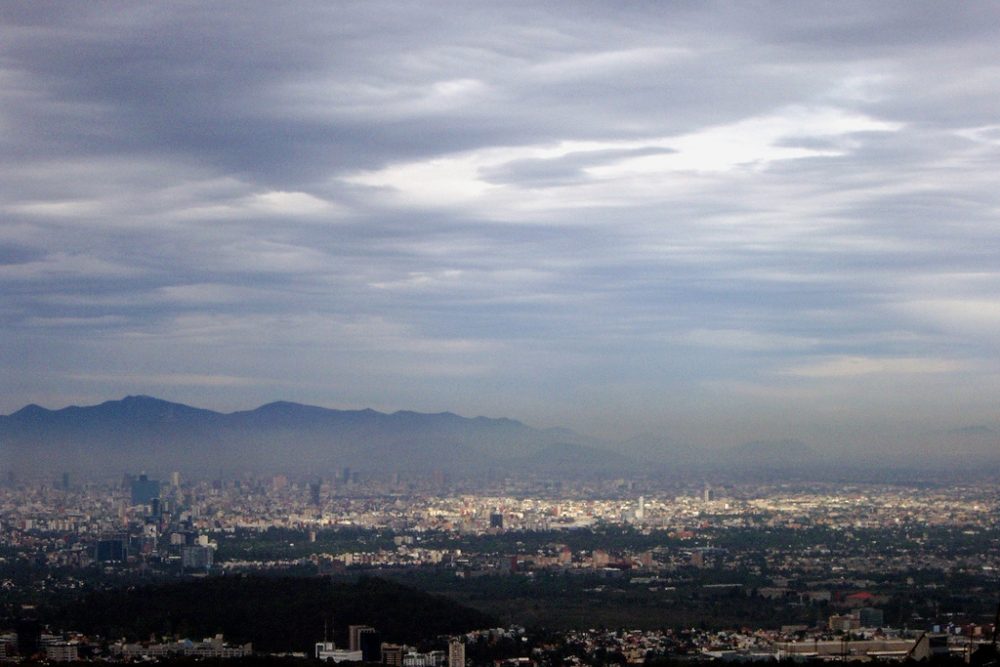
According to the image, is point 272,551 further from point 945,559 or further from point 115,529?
point 945,559

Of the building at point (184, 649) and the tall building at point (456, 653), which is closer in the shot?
the tall building at point (456, 653)

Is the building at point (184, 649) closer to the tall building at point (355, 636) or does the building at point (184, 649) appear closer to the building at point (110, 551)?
the tall building at point (355, 636)

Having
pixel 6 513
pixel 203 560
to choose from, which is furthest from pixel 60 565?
pixel 6 513

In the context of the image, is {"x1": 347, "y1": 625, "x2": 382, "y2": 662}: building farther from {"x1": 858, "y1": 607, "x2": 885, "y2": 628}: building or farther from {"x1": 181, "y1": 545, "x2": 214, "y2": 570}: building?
{"x1": 181, "y1": 545, "x2": 214, "y2": 570}: building

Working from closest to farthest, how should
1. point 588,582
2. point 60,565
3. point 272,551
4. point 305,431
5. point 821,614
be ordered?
point 821,614
point 588,582
point 60,565
point 272,551
point 305,431

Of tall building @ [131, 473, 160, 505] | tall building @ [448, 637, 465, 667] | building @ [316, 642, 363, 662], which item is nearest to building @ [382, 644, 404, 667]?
building @ [316, 642, 363, 662]

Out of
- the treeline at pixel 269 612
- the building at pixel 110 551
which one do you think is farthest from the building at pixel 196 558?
the treeline at pixel 269 612
